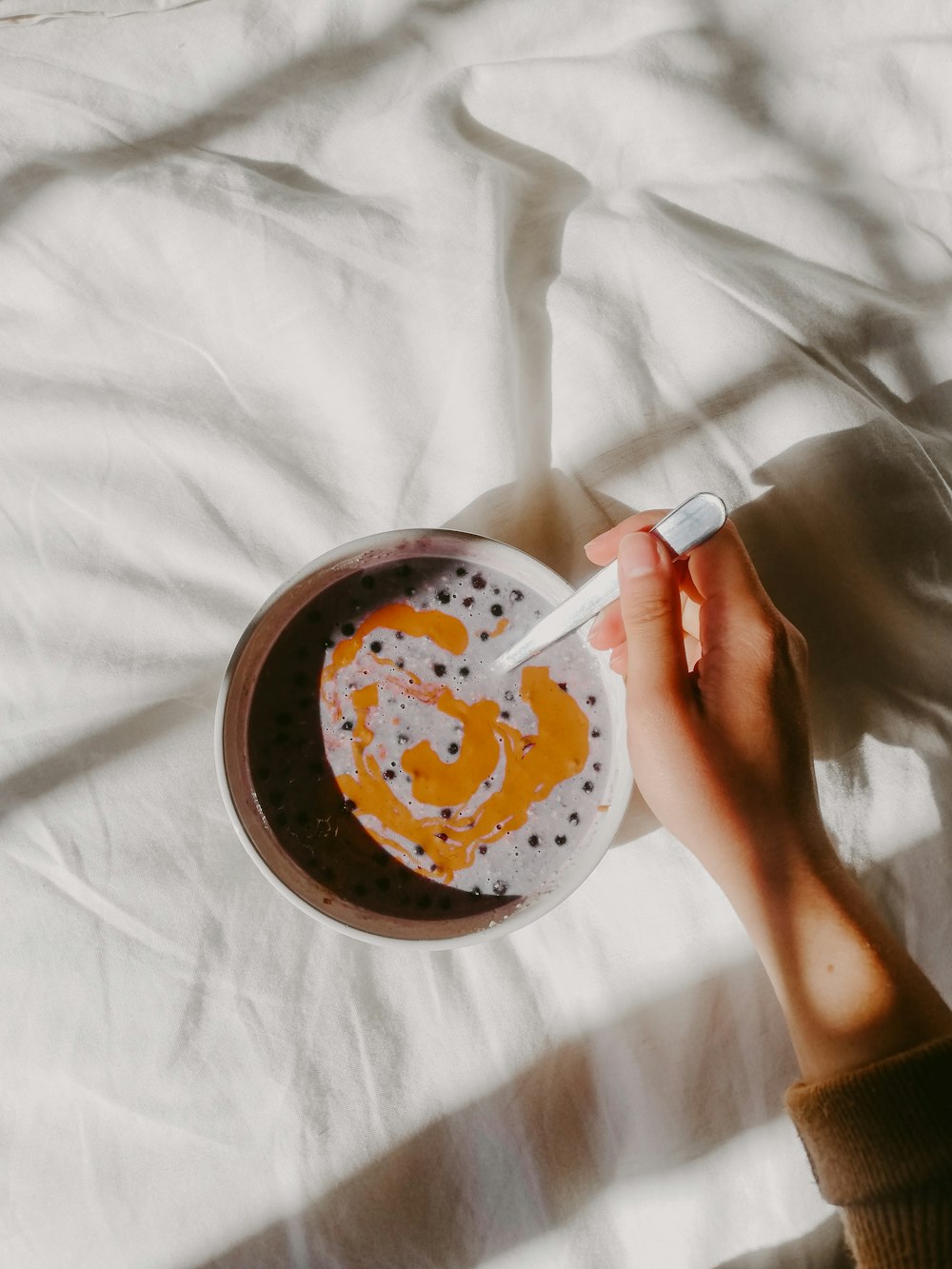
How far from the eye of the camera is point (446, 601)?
585 mm

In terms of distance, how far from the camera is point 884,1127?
1.58 ft

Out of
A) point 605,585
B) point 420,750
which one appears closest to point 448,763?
point 420,750

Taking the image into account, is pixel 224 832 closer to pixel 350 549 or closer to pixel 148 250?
pixel 350 549

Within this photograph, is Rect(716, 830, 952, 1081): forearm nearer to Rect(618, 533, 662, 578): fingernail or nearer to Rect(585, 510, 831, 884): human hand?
Rect(585, 510, 831, 884): human hand

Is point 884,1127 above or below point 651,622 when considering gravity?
Result: below

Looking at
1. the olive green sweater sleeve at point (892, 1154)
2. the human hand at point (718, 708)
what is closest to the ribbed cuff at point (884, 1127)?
the olive green sweater sleeve at point (892, 1154)

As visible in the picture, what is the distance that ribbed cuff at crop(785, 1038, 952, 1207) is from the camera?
48cm

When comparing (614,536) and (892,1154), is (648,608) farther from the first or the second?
(892,1154)

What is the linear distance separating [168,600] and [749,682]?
39 centimetres

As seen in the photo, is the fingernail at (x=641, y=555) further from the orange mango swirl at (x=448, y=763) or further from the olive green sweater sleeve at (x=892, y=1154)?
the olive green sweater sleeve at (x=892, y=1154)

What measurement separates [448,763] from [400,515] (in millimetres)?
182

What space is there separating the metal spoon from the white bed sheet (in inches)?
4.1

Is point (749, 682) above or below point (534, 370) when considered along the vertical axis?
below

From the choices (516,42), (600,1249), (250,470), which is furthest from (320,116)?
(600,1249)
